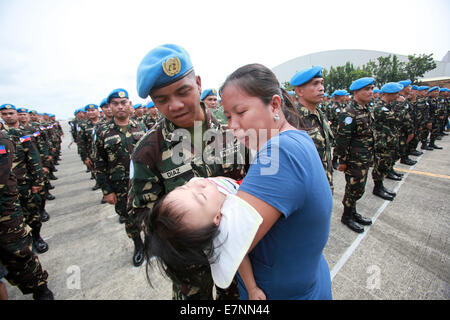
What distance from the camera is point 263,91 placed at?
97 centimetres

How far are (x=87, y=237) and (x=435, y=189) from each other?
7.87 m

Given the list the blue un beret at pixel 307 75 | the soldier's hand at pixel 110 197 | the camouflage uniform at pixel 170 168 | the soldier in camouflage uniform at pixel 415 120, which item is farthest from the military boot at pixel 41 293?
the soldier in camouflage uniform at pixel 415 120

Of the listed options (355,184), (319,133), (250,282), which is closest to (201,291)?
(250,282)

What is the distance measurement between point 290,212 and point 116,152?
3.34m

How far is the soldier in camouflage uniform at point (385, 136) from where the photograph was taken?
433cm

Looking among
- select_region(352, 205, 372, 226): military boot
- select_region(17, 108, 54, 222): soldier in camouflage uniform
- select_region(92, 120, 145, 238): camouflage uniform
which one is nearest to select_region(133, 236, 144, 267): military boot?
select_region(92, 120, 145, 238): camouflage uniform

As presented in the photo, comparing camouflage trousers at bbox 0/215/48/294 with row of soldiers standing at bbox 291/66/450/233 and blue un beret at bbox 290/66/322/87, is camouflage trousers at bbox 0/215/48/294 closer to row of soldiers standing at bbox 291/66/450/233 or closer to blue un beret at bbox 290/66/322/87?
row of soldiers standing at bbox 291/66/450/233

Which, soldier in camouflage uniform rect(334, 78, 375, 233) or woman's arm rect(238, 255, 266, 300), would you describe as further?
soldier in camouflage uniform rect(334, 78, 375, 233)

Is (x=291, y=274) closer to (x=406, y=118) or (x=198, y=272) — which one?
(x=198, y=272)

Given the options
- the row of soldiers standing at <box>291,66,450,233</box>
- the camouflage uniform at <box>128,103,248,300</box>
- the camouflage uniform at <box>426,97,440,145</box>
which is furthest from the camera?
the camouflage uniform at <box>426,97,440,145</box>

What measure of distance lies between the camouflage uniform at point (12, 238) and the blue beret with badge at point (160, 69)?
2287 mm

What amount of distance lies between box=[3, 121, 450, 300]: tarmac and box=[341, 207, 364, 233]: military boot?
102mm

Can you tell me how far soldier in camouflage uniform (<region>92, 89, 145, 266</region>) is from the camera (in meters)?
3.17

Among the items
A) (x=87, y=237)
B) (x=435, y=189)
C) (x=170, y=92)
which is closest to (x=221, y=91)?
(x=170, y=92)
